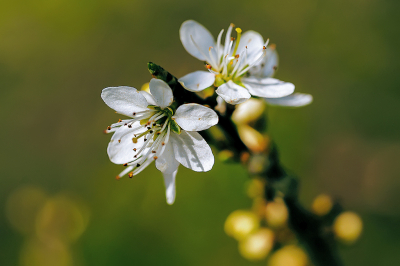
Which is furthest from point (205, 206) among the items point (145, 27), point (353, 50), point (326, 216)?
point (145, 27)

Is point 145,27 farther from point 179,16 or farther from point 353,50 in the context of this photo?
point 353,50

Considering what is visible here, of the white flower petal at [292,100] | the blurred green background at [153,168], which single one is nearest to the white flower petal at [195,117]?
the white flower petal at [292,100]

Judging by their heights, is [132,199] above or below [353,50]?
below

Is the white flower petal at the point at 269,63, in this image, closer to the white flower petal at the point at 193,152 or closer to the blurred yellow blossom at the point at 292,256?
the white flower petal at the point at 193,152

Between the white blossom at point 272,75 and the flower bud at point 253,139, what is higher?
the white blossom at point 272,75

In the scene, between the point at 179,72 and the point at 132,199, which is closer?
the point at 132,199

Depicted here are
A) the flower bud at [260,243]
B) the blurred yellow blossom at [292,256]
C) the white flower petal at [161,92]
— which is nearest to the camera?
the white flower petal at [161,92]

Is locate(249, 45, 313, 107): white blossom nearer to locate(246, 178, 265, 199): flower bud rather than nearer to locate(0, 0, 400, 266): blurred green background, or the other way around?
locate(246, 178, 265, 199): flower bud
